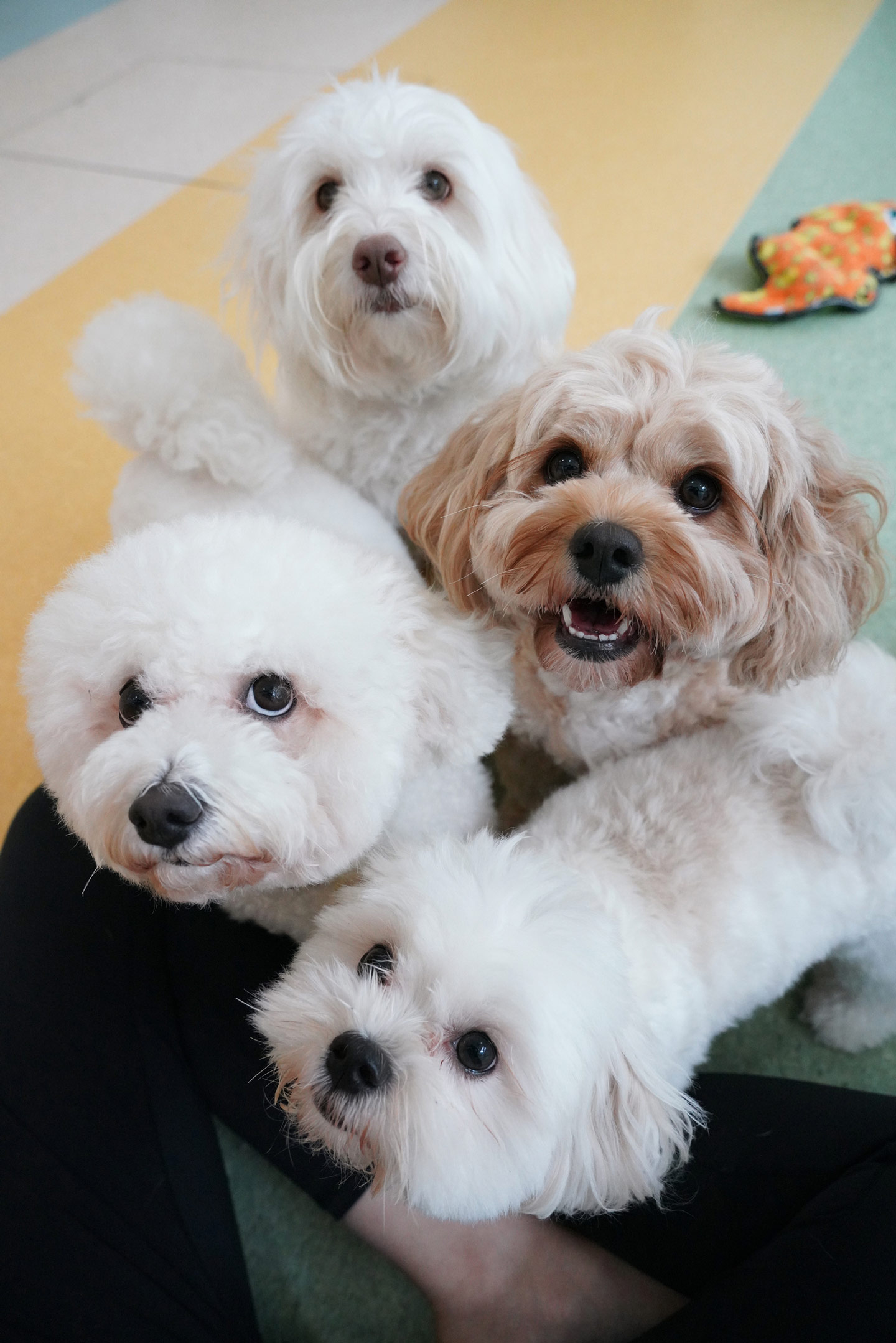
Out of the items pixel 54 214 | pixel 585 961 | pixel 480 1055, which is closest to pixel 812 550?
pixel 585 961

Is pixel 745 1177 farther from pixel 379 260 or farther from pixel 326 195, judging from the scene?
pixel 326 195

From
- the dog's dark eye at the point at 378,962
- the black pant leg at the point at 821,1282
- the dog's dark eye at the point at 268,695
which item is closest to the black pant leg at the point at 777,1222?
the black pant leg at the point at 821,1282

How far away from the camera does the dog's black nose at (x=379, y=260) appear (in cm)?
103

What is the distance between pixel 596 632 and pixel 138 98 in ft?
9.41

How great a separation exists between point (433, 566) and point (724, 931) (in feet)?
1.77

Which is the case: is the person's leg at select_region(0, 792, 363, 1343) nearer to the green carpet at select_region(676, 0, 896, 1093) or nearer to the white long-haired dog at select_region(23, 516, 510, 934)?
the white long-haired dog at select_region(23, 516, 510, 934)

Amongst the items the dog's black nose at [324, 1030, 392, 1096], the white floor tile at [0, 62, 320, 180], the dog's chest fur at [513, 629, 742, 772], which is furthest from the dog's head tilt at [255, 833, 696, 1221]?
the white floor tile at [0, 62, 320, 180]

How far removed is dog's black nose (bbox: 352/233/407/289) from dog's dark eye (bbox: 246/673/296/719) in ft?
1.98

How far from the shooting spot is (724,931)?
0.84 m

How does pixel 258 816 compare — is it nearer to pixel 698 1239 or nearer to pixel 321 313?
pixel 698 1239

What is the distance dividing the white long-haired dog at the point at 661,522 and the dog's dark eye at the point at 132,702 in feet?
1.18

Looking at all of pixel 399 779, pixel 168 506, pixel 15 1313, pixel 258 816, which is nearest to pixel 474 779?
pixel 399 779

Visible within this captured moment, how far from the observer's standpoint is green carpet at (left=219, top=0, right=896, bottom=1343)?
95 cm

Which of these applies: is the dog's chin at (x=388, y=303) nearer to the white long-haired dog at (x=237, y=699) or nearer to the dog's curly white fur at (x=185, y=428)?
the dog's curly white fur at (x=185, y=428)
